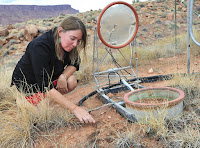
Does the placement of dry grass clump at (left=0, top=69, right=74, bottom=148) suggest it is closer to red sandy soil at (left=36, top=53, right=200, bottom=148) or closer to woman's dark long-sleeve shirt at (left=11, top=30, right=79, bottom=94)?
red sandy soil at (left=36, top=53, right=200, bottom=148)

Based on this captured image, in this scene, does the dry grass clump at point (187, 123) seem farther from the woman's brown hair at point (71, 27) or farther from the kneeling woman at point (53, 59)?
the woman's brown hair at point (71, 27)

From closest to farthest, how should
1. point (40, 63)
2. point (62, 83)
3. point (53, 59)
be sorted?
1. point (40, 63)
2. point (53, 59)
3. point (62, 83)

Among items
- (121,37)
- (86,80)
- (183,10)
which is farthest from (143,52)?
(183,10)

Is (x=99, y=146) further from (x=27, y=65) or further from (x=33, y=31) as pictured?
(x=33, y=31)

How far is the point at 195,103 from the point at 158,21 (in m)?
13.4

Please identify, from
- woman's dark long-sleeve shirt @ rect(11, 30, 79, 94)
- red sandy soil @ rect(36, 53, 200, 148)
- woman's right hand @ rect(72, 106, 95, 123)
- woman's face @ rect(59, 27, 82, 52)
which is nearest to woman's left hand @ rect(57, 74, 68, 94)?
woman's dark long-sleeve shirt @ rect(11, 30, 79, 94)

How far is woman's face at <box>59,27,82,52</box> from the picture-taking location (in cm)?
215

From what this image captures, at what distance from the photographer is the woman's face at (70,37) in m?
2.15

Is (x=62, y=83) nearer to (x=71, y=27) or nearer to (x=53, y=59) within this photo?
(x=53, y=59)

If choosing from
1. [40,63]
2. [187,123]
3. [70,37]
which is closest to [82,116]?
[40,63]

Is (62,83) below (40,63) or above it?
below

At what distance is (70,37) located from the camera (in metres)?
2.16

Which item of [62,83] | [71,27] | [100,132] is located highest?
[71,27]

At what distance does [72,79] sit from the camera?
2.82 metres
